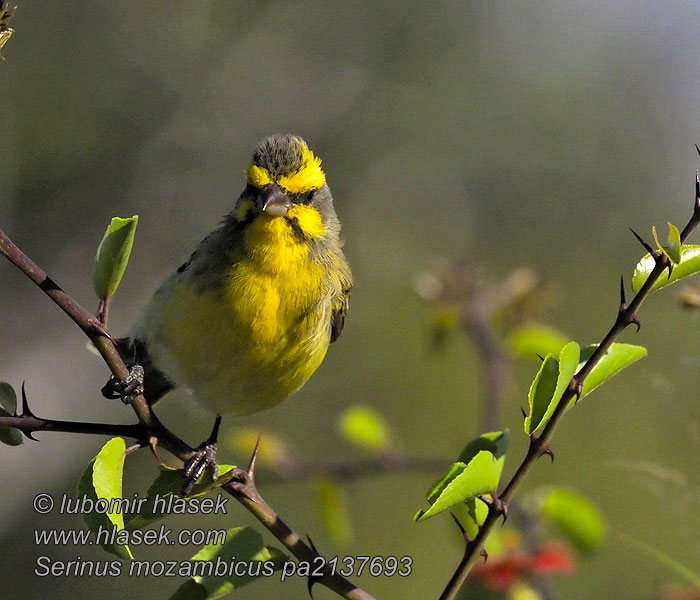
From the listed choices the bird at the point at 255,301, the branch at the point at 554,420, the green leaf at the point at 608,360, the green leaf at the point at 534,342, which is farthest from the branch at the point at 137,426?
the green leaf at the point at 534,342

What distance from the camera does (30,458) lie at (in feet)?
20.1

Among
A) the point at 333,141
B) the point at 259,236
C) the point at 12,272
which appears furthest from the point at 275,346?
the point at 333,141

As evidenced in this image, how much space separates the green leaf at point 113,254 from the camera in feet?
6.31

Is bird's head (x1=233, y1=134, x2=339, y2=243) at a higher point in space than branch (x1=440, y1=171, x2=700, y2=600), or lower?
higher

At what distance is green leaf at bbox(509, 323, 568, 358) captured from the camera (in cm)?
309

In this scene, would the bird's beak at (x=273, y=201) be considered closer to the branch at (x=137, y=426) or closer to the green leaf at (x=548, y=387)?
the branch at (x=137, y=426)

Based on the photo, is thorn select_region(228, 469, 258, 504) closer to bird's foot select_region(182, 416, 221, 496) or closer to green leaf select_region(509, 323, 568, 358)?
bird's foot select_region(182, 416, 221, 496)

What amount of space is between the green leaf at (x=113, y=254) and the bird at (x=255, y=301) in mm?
717

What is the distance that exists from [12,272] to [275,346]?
195 inches

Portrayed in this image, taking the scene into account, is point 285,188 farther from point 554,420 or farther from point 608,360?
point 554,420

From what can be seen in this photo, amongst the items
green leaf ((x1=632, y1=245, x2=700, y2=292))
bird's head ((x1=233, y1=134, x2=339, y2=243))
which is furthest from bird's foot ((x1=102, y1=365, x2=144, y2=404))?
green leaf ((x1=632, y1=245, x2=700, y2=292))

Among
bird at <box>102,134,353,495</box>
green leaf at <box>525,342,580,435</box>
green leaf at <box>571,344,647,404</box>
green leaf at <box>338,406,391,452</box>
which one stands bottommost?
green leaf at <box>525,342,580,435</box>

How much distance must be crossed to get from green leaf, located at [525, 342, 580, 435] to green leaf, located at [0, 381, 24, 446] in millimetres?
1066

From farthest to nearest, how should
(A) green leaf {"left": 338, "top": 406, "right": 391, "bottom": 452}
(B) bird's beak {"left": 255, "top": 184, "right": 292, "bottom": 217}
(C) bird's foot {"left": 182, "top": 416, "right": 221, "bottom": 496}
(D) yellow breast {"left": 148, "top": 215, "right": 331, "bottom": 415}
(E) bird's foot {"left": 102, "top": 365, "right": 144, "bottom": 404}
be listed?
(A) green leaf {"left": 338, "top": 406, "right": 391, "bottom": 452} < (B) bird's beak {"left": 255, "top": 184, "right": 292, "bottom": 217} < (D) yellow breast {"left": 148, "top": 215, "right": 331, "bottom": 415} < (E) bird's foot {"left": 102, "top": 365, "right": 144, "bottom": 404} < (C) bird's foot {"left": 182, "top": 416, "right": 221, "bottom": 496}
